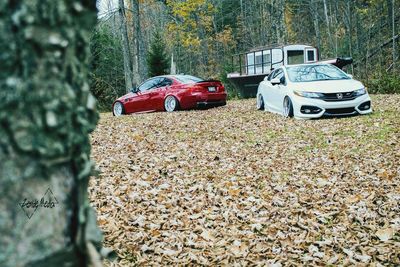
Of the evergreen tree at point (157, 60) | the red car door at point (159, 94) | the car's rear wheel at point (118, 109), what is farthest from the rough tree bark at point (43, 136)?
the evergreen tree at point (157, 60)

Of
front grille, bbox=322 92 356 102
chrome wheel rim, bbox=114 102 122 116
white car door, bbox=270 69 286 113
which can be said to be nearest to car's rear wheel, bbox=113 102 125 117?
chrome wheel rim, bbox=114 102 122 116

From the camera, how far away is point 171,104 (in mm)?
15125

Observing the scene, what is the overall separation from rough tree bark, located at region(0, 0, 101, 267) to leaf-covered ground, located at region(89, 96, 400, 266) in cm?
260

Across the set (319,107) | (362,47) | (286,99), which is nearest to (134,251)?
(319,107)

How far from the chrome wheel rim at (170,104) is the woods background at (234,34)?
21.1ft

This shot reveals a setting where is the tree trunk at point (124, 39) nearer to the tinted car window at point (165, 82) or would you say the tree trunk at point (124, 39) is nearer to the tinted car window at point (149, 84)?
the tinted car window at point (149, 84)

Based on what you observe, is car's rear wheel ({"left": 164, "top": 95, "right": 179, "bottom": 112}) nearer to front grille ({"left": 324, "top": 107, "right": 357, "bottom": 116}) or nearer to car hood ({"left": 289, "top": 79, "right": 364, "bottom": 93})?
car hood ({"left": 289, "top": 79, "right": 364, "bottom": 93})

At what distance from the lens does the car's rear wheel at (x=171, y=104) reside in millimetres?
14945

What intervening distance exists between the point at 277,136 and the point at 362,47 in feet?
76.9

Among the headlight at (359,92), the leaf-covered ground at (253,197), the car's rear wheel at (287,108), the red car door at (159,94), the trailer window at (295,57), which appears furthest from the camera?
the trailer window at (295,57)

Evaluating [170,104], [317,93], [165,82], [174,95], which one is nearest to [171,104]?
[170,104]

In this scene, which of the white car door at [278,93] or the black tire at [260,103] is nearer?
the white car door at [278,93]

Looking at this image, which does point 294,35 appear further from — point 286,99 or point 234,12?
point 286,99

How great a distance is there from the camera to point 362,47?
2941cm
